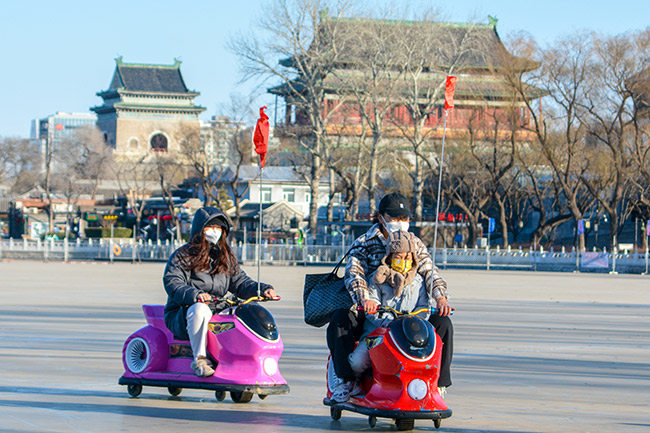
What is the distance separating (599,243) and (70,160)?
79151 mm

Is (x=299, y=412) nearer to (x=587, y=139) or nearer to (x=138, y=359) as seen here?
(x=138, y=359)

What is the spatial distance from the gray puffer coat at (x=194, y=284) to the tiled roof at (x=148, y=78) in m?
118

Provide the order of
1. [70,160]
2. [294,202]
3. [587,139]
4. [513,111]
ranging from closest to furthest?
[513,111]
[587,139]
[294,202]
[70,160]

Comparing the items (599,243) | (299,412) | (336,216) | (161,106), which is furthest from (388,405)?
(161,106)

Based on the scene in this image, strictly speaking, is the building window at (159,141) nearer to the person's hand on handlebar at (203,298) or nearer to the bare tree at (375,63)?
the bare tree at (375,63)

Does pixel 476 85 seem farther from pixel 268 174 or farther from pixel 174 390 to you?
pixel 174 390

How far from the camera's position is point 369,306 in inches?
277

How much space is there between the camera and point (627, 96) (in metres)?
42.7

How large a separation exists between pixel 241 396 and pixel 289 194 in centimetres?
6857

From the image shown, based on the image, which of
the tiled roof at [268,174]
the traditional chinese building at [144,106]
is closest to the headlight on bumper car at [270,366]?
the tiled roof at [268,174]

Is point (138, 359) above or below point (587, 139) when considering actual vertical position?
below

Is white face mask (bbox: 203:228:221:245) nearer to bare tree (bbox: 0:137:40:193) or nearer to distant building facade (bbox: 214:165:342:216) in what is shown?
distant building facade (bbox: 214:165:342:216)

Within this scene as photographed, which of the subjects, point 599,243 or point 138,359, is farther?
point 599,243

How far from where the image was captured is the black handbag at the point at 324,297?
7562 mm
